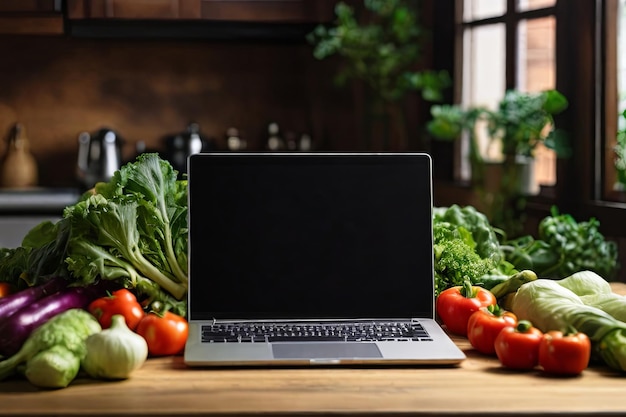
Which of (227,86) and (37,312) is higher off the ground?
(227,86)

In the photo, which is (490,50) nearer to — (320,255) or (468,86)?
(468,86)

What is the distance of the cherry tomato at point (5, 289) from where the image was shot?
150 cm

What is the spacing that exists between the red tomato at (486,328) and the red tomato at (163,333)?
422 mm

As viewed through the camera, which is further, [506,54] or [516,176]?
[506,54]

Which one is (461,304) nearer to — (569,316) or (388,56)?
(569,316)

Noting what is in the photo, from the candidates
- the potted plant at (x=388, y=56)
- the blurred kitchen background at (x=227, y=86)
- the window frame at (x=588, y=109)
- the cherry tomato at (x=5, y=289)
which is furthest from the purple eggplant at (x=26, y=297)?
the potted plant at (x=388, y=56)

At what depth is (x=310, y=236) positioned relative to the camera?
141 cm

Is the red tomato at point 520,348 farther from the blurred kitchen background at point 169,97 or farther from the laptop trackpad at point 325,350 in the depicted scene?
the blurred kitchen background at point 169,97

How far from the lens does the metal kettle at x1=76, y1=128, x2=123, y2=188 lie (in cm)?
388

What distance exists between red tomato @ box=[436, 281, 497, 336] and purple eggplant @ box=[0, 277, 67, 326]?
61cm

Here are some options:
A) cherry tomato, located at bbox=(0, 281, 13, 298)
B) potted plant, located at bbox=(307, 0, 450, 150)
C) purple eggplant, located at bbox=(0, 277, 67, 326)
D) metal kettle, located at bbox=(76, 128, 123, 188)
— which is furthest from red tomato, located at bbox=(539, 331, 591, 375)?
metal kettle, located at bbox=(76, 128, 123, 188)

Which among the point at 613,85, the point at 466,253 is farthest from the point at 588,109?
the point at 466,253

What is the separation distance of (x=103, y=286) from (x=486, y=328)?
601 millimetres

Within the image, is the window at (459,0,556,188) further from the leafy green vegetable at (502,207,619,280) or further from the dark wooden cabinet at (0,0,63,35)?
the dark wooden cabinet at (0,0,63,35)
